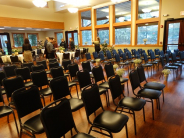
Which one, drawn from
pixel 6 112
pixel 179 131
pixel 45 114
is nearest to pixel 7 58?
pixel 6 112

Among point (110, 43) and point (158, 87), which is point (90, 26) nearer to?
point (110, 43)

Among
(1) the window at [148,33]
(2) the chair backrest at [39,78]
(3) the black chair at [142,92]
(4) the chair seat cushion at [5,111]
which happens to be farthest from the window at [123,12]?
(4) the chair seat cushion at [5,111]

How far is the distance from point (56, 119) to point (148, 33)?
1018cm

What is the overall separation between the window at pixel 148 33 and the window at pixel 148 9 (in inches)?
24.0

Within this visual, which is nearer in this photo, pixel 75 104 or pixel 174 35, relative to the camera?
pixel 75 104

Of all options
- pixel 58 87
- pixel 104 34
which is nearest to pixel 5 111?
pixel 58 87

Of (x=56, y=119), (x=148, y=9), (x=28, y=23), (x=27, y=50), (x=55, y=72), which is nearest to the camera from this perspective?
(x=56, y=119)

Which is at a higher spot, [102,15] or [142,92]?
[102,15]

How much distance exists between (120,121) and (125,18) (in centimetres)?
1038

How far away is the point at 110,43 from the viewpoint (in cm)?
1201

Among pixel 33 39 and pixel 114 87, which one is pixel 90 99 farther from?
pixel 33 39

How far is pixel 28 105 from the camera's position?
212 cm

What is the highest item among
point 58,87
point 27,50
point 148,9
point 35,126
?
point 148,9

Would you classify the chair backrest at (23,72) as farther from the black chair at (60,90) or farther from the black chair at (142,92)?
the black chair at (142,92)
